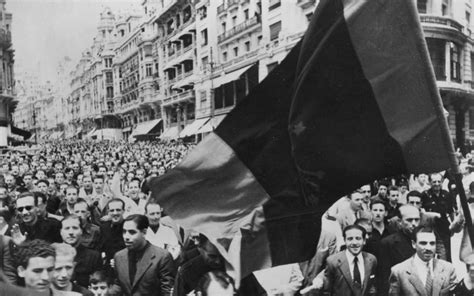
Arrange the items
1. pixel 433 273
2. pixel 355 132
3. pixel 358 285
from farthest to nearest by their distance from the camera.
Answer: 1. pixel 358 285
2. pixel 433 273
3. pixel 355 132

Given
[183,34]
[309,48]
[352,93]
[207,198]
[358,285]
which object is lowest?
[358,285]

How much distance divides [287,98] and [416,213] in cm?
234

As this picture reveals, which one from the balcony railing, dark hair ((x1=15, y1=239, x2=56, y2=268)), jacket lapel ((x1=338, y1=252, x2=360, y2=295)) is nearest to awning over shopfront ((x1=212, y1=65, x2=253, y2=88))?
the balcony railing

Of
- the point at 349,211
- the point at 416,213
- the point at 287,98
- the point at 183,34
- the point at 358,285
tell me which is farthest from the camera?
the point at 183,34

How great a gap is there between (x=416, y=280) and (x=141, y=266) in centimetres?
220

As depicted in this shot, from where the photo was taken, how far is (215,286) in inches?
117

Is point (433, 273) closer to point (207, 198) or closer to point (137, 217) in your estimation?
point (207, 198)

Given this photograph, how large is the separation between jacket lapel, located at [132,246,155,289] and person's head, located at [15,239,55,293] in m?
1.04

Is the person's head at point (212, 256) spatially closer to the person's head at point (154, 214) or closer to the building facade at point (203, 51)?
the person's head at point (154, 214)

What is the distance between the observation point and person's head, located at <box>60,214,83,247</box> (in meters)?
4.90

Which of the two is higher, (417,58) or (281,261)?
(417,58)

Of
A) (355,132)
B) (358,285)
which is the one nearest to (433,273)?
(358,285)

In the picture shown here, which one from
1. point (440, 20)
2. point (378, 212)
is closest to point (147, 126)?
point (440, 20)

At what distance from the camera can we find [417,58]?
9.71 feet
